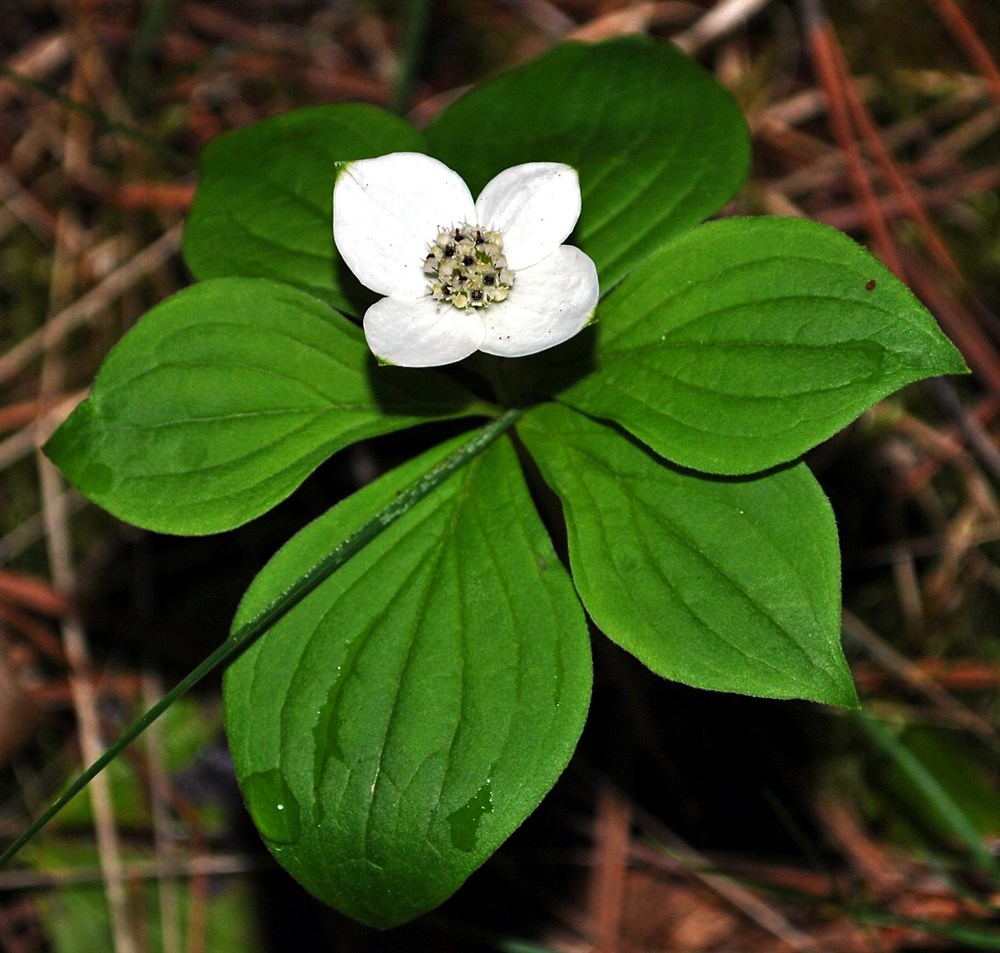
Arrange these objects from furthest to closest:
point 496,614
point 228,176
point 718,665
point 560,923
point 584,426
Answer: point 560,923
point 228,176
point 584,426
point 496,614
point 718,665

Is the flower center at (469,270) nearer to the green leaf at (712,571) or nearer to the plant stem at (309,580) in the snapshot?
the plant stem at (309,580)

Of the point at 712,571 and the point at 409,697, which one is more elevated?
the point at 712,571

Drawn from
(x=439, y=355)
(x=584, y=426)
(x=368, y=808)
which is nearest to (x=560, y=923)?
(x=368, y=808)

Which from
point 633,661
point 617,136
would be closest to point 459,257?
point 617,136

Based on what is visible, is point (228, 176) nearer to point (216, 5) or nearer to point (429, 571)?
point (429, 571)

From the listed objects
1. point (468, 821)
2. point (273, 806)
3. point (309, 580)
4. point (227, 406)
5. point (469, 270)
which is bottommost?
point (273, 806)

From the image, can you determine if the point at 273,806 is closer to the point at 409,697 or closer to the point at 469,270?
the point at 409,697

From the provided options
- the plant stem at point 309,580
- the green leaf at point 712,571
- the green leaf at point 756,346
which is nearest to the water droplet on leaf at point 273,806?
the plant stem at point 309,580
